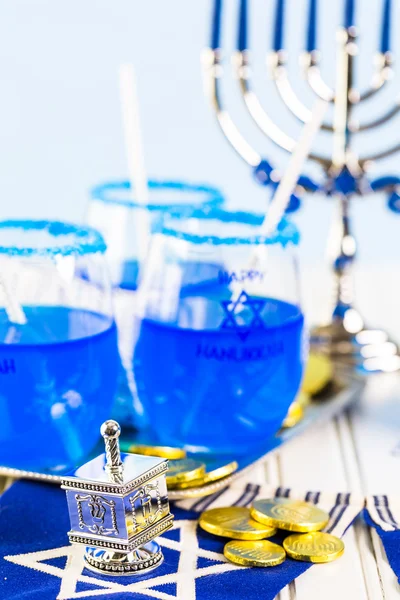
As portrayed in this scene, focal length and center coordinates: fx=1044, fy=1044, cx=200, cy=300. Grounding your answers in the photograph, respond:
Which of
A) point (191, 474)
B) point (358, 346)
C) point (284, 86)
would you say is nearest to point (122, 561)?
point (191, 474)

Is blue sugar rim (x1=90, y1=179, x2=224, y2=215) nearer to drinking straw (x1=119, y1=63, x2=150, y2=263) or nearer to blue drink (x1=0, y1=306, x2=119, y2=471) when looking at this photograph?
drinking straw (x1=119, y1=63, x2=150, y2=263)

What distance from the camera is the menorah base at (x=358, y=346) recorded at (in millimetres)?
1098

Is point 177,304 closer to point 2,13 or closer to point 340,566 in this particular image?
point 340,566

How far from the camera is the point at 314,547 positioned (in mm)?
687

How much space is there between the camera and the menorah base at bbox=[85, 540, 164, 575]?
66 cm

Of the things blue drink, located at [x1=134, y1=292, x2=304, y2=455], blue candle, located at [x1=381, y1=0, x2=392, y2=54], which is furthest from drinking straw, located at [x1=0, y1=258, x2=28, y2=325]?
blue candle, located at [x1=381, y1=0, x2=392, y2=54]

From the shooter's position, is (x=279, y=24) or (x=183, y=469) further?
(x=279, y=24)

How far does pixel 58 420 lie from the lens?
75 centimetres

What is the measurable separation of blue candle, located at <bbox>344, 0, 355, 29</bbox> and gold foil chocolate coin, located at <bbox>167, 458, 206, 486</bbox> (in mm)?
517

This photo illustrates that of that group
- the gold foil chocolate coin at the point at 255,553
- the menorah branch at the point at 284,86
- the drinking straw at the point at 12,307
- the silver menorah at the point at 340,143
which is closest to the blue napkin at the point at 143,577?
the gold foil chocolate coin at the point at 255,553

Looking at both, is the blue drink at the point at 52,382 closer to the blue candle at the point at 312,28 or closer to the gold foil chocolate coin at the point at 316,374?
the gold foil chocolate coin at the point at 316,374

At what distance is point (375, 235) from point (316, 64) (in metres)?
1.63

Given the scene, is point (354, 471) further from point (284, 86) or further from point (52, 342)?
point (284, 86)

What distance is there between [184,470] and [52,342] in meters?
0.14
